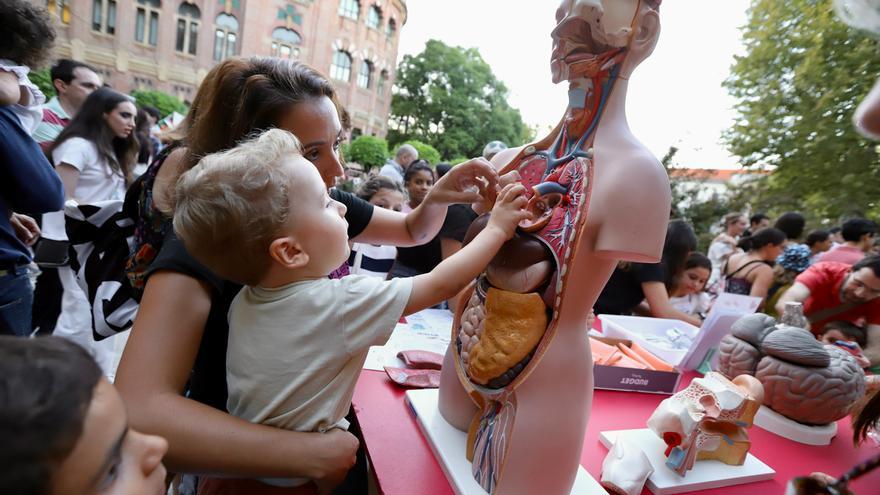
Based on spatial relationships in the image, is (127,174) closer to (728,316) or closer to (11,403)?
(11,403)

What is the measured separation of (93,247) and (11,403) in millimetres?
1266

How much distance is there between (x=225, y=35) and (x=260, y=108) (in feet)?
62.1

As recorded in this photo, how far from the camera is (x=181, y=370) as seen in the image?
0.89 meters

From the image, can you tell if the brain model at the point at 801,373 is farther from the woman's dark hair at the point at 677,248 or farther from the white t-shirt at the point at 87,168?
the white t-shirt at the point at 87,168

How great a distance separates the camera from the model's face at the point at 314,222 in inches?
35.0

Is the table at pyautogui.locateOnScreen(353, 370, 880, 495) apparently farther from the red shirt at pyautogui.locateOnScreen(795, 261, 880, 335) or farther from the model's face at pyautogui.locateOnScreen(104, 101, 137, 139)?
the model's face at pyautogui.locateOnScreen(104, 101, 137, 139)

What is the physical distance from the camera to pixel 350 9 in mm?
18688

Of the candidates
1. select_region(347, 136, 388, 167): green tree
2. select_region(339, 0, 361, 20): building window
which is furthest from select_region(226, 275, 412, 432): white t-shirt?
select_region(339, 0, 361, 20): building window

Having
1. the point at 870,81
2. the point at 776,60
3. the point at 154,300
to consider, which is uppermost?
the point at 776,60

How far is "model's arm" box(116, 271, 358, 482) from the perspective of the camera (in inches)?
33.1

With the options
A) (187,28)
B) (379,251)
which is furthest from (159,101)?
(379,251)

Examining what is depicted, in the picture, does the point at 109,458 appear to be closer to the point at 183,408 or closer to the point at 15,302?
the point at 183,408

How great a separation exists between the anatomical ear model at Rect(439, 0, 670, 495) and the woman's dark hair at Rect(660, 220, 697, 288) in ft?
6.61

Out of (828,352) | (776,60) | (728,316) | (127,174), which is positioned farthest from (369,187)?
(776,60)
